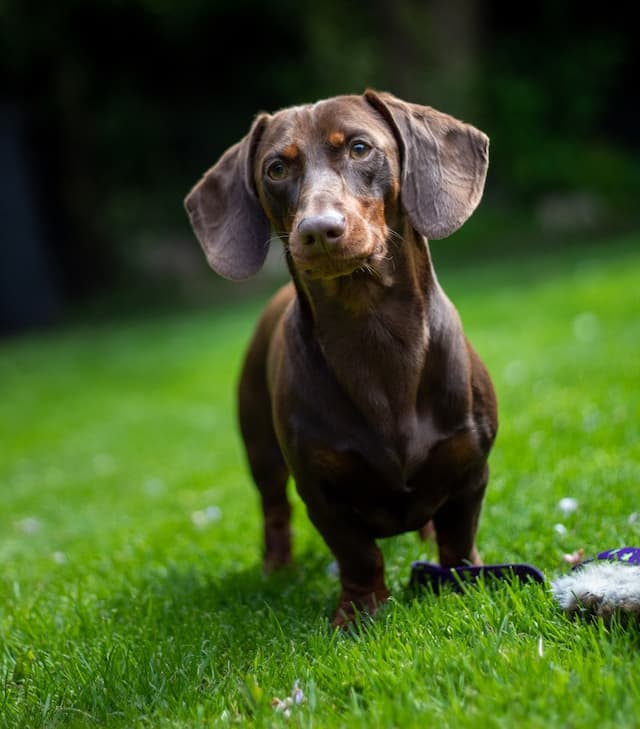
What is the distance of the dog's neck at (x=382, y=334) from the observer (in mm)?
2719

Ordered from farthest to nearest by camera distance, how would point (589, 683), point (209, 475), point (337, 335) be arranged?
point (209, 475) → point (337, 335) → point (589, 683)

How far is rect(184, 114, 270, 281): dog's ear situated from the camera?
299 centimetres

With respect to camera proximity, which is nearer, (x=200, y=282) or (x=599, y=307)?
(x=599, y=307)

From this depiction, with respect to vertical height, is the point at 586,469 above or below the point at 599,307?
above

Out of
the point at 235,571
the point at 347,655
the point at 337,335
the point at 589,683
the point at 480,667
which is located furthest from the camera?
the point at 235,571

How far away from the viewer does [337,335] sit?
2777mm

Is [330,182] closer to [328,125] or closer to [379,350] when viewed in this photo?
[328,125]

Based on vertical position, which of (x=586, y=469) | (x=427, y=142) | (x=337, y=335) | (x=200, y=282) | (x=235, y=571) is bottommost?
(x=200, y=282)

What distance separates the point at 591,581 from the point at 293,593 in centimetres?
116

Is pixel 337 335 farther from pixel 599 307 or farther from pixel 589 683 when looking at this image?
pixel 599 307

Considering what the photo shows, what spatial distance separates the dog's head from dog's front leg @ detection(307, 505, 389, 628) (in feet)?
2.43

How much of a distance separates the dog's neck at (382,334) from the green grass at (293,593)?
1.79 feet

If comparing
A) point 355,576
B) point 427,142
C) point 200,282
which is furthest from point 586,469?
point 200,282

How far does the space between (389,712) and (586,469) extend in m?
1.98
